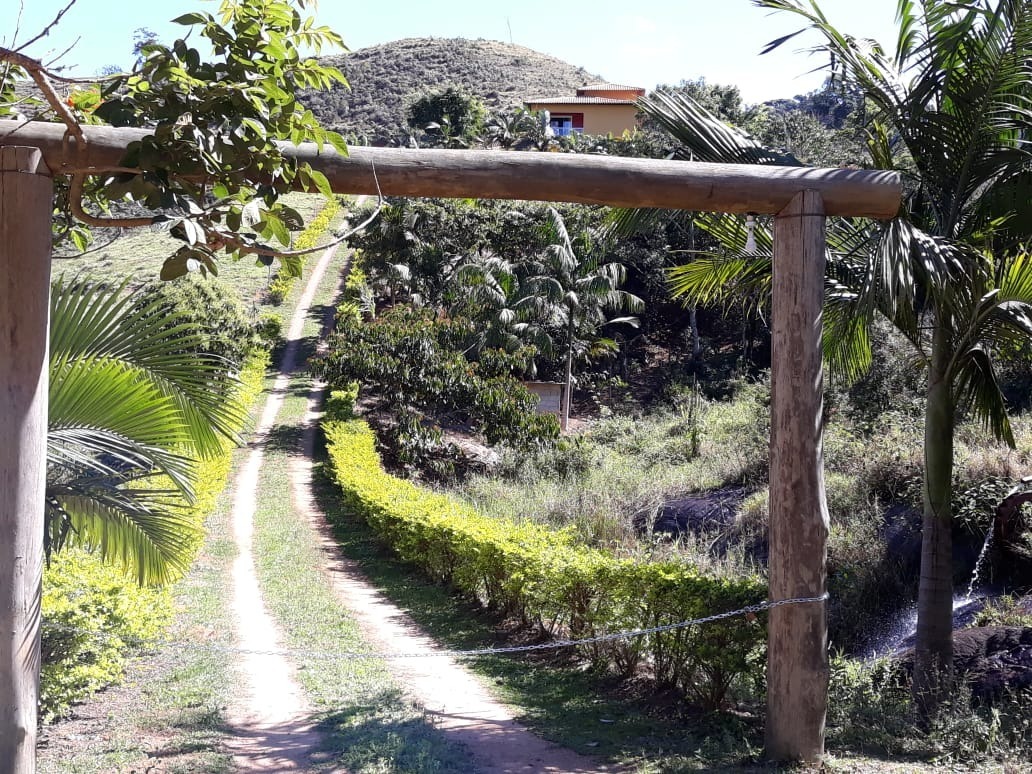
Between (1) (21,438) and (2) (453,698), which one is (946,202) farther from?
(1) (21,438)

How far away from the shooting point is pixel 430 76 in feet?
295

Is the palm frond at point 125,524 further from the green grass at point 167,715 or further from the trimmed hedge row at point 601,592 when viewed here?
the trimmed hedge row at point 601,592

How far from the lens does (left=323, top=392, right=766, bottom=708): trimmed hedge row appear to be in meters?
6.18

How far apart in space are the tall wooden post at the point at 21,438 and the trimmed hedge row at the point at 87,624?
897 millimetres

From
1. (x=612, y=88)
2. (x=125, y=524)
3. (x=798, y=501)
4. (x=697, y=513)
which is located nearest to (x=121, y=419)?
(x=125, y=524)

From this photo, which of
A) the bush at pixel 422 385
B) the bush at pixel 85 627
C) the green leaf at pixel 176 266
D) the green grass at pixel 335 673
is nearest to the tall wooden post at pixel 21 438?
the green leaf at pixel 176 266

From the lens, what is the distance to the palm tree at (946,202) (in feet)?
18.9

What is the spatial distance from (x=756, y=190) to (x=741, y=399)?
18.7 metres

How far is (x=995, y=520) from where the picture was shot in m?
9.61

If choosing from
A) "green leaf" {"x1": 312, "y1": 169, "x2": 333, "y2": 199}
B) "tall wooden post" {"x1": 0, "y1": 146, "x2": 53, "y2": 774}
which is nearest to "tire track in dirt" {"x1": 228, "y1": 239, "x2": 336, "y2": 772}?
"tall wooden post" {"x1": 0, "y1": 146, "x2": 53, "y2": 774}

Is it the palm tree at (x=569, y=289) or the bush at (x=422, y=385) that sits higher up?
the palm tree at (x=569, y=289)

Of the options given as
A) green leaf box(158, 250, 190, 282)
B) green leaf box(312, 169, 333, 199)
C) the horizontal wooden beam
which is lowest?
green leaf box(158, 250, 190, 282)

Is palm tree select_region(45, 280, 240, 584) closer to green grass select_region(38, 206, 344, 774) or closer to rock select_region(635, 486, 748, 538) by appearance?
green grass select_region(38, 206, 344, 774)

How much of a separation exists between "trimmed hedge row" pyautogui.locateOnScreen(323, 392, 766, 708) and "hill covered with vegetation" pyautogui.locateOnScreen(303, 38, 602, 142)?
65.7 meters
